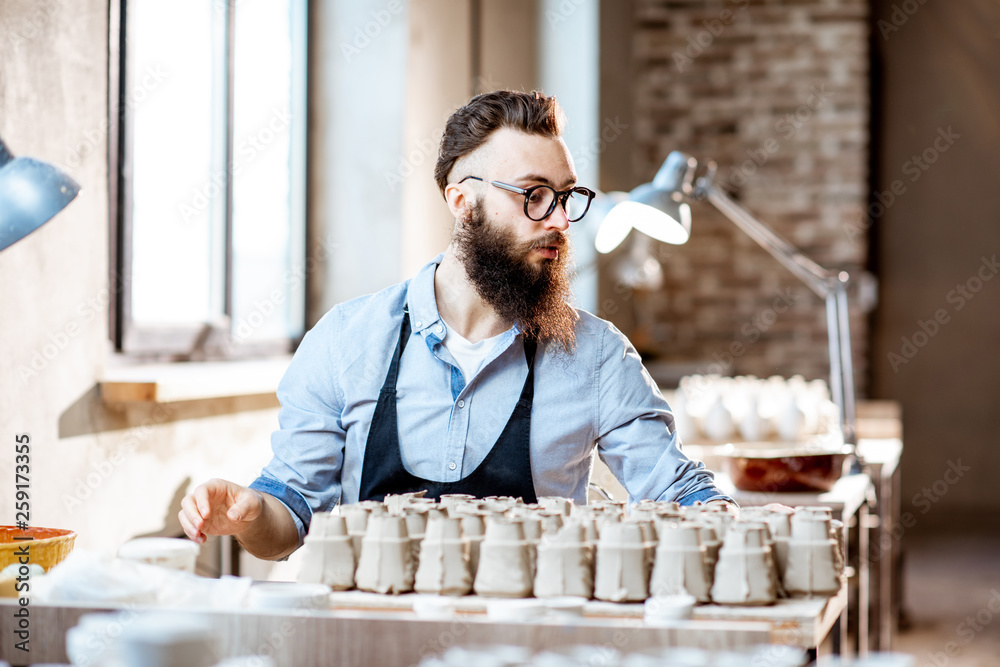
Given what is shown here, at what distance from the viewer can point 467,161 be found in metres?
1.90

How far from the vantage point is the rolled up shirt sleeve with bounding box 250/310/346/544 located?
178 centimetres

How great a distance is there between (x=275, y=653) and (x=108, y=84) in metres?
1.69

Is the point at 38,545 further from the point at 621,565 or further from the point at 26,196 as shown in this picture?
the point at 621,565

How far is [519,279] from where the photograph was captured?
1.83 m

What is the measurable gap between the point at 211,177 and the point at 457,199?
1.36 metres

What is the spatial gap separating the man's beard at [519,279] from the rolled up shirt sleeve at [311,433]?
0.28 meters

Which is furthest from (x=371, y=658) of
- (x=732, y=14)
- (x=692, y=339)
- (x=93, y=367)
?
(x=732, y=14)

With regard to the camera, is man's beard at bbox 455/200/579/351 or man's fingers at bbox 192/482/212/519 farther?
man's beard at bbox 455/200/579/351

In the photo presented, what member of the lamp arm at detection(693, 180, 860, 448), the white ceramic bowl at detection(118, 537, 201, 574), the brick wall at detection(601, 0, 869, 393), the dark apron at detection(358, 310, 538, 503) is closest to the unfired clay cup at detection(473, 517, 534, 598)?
the white ceramic bowl at detection(118, 537, 201, 574)

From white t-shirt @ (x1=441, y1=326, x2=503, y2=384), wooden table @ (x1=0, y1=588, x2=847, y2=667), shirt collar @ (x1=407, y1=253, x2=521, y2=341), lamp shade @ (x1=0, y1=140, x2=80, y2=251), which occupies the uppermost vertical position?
lamp shade @ (x1=0, y1=140, x2=80, y2=251)

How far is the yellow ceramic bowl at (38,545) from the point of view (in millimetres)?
1354

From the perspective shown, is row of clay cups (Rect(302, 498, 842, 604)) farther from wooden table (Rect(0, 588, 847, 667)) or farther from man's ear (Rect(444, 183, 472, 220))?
man's ear (Rect(444, 183, 472, 220))

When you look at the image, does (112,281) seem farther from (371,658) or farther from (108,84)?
(371,658)

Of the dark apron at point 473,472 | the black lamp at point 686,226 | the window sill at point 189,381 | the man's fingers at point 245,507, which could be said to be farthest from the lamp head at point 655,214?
the man's fingers at point 245,507
